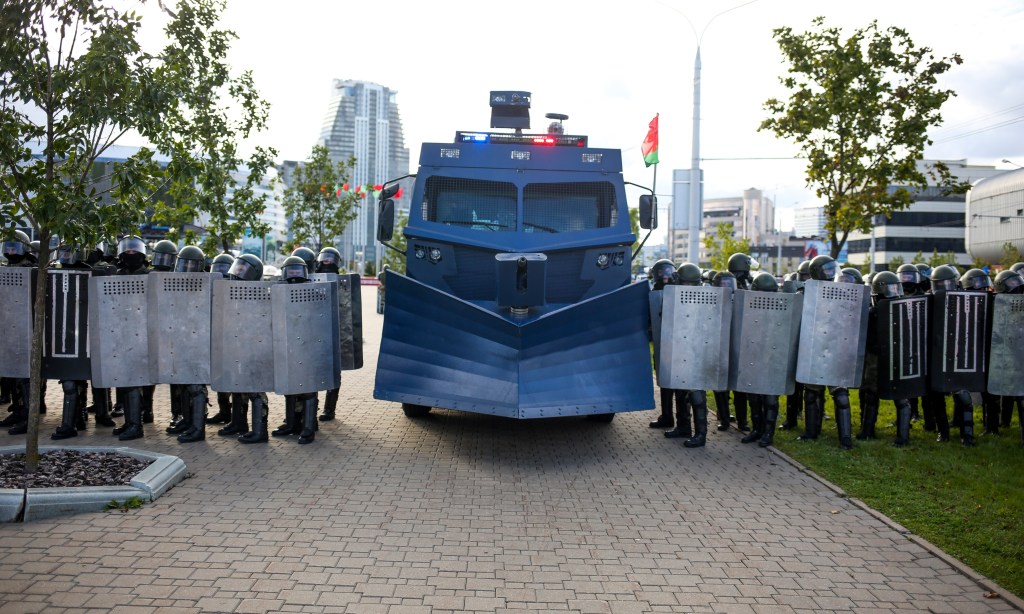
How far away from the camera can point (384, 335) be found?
8.39 meters

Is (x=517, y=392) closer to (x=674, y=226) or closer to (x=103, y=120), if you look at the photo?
(x=103, y=120)

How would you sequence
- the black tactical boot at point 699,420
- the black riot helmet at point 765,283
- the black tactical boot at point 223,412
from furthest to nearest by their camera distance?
the black tactical boot at point 223,412 < the black riot helmet at point 765,283 < the black tactical boot at point 699,420

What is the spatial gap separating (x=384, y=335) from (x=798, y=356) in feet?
14.9

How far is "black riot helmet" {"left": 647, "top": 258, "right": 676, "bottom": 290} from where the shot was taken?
988 centimetres

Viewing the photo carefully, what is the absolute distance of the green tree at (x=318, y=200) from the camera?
21.2 meters

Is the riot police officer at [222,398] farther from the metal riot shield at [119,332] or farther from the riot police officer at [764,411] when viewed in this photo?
the riot police officer at [764,411]

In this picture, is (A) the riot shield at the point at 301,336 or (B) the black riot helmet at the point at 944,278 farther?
(B) the black riot helmet at the point at 944,278

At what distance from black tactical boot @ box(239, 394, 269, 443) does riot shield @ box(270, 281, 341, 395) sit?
0.36 meters

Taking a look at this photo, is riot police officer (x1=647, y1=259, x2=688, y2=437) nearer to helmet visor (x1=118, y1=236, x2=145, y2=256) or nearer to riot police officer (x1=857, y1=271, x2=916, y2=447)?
riot police officer (x1=857, y1=271, x2=916, y2=447)

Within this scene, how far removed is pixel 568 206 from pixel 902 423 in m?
4.53

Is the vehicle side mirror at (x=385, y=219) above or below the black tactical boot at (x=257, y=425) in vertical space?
above

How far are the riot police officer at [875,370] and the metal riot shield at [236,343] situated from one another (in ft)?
21.8

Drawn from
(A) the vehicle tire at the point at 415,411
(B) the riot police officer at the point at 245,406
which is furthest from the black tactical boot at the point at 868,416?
(B) the riot police officer at the point at 245,406

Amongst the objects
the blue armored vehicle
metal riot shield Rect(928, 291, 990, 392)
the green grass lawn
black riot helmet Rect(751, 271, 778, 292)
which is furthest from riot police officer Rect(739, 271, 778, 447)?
metal riot shield Rect(928, 291, 990, 392)
